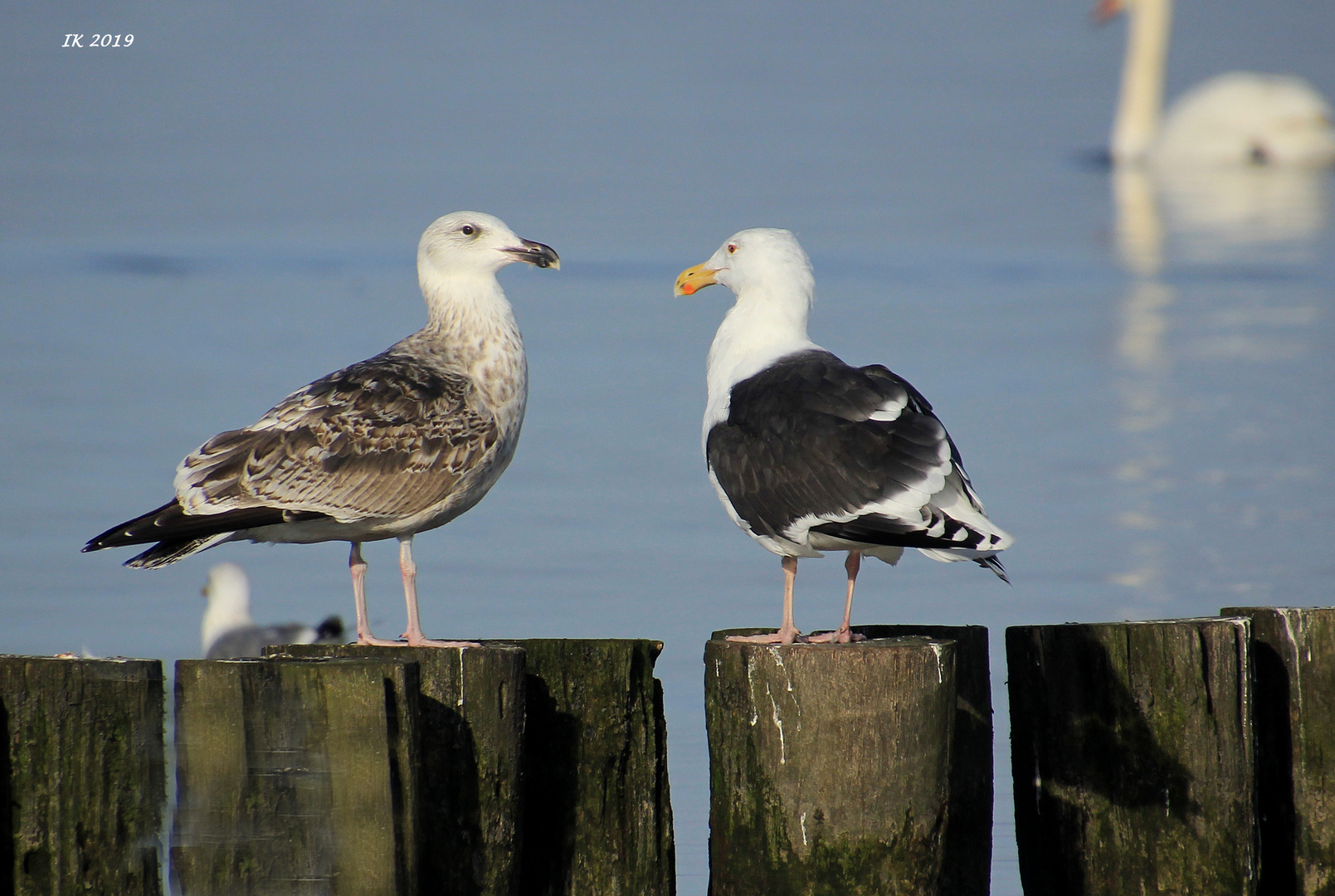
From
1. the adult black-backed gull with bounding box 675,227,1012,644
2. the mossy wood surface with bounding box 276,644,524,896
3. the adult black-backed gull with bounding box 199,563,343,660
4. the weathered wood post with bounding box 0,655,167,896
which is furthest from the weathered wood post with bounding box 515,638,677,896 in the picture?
the adult black-backed gull with bounding box 199,563,343,660

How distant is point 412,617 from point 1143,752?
89.7 inches

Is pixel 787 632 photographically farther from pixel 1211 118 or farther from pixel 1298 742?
pixel 1211 118

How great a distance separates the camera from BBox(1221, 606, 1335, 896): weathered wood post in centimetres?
523

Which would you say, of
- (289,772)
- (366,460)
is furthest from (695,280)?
(289,772)

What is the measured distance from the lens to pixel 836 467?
5324 millimetres

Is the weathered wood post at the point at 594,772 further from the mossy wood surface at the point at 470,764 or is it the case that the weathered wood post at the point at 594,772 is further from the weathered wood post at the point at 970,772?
the weathered wood post at the point at 970,772

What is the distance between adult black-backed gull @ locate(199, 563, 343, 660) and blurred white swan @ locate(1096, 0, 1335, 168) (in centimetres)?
2200

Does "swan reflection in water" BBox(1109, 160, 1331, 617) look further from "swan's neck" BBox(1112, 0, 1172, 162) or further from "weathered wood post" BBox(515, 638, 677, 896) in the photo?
"weathered wood post" BBox(515, 638, 677, 896)

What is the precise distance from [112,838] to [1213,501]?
7.93m

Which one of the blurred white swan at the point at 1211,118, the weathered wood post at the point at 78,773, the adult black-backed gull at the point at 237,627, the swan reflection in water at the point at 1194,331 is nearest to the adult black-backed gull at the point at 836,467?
the weathered wood post at the point at 78,773

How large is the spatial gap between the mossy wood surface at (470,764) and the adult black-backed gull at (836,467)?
0.77 meters

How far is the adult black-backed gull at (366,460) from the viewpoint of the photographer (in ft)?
19.0

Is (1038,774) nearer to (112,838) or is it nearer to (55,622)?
(112,838)

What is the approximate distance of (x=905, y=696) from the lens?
4785mm
